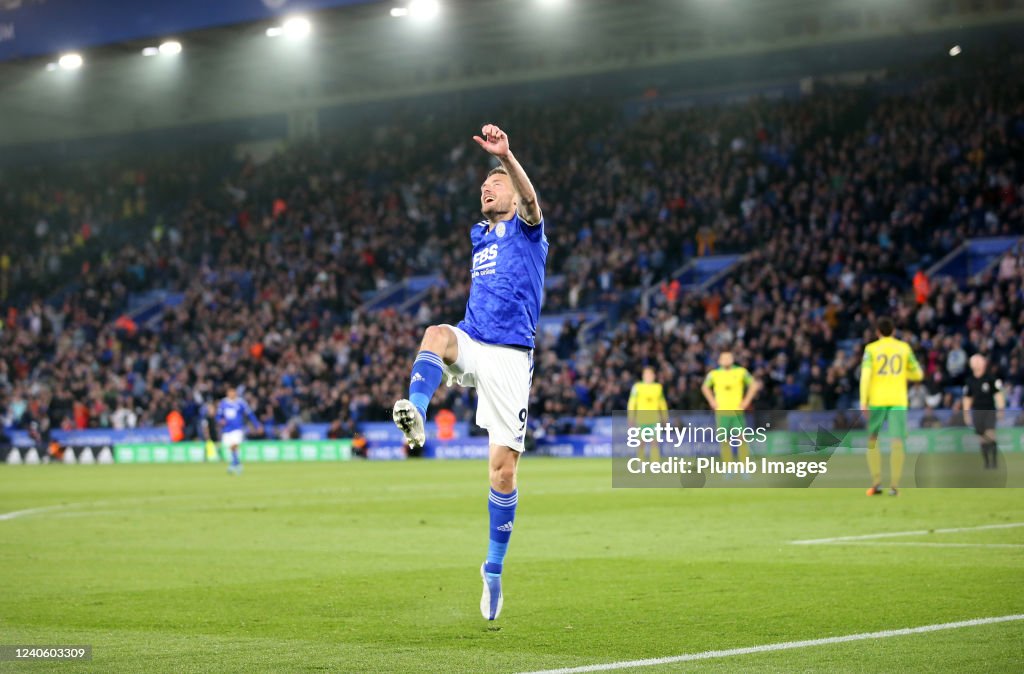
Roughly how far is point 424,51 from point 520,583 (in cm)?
3675

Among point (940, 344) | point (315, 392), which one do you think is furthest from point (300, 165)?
point (940, 344)

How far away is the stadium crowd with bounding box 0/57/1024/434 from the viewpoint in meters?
33.7

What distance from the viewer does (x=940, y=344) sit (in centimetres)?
3038

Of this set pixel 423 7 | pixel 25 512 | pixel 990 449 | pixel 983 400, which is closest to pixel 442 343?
pixel 25 512

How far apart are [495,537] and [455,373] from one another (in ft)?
3.37

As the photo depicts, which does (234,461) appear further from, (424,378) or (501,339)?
(424,378)

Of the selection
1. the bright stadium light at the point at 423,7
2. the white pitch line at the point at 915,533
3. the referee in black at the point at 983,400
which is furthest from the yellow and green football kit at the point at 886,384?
the bright stadium light at the point at 423,7

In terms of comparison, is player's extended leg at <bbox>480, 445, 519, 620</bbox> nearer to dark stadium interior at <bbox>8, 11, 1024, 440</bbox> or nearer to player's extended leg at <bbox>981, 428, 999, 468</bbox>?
player's extended leg at <bbox>981, 428, 999, 468</bbox>

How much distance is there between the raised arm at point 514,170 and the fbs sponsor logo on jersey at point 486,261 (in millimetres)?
281

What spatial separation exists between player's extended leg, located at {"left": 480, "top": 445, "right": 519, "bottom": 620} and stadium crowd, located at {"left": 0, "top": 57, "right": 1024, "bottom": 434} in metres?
22.9

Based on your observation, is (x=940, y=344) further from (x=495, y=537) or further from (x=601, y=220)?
(x=495, y=537)

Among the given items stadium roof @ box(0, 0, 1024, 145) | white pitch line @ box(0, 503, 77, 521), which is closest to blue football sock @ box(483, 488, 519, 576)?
white pitch line @ box(0, 503, 77, 521)

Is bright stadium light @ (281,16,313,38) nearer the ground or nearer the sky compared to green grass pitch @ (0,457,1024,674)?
nearer the sky

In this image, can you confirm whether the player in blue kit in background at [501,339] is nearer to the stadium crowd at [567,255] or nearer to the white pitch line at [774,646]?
the white pitch line at [774,646]
